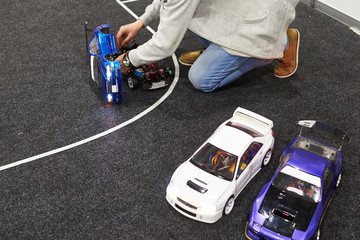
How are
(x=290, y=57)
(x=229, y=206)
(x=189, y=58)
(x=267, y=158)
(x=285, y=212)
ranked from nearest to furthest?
(x=285, y=212) < (x=229, y=206) < (x=267, y=158) < (x=290, y=57) < (x=189, y=58)

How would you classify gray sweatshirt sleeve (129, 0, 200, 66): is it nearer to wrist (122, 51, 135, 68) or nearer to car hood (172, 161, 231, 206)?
wrist (122, 51, 135, 68)

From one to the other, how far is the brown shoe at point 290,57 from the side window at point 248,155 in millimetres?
998

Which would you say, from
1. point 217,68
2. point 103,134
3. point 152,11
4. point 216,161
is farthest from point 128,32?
point 216,161

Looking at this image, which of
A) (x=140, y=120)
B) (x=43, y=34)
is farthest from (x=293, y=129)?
(x=43, y=34)

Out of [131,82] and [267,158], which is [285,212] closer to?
[267,158]

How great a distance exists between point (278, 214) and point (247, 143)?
410mm

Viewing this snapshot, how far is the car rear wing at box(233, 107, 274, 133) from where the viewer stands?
2.31 metres

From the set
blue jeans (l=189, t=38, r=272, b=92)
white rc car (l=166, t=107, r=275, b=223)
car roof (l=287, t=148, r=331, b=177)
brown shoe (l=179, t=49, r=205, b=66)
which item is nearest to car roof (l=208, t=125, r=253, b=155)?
white rc car (l=166, t=107, r=275, b=223)

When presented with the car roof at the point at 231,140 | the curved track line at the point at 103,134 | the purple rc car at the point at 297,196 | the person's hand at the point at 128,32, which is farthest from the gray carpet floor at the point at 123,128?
the person's hand at the point at 128,32

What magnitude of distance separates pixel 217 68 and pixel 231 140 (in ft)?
2.43

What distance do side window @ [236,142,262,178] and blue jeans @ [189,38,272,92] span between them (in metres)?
0.74

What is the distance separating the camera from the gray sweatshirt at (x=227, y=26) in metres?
2.50

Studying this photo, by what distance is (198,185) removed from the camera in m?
2.00

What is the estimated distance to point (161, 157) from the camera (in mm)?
2365
